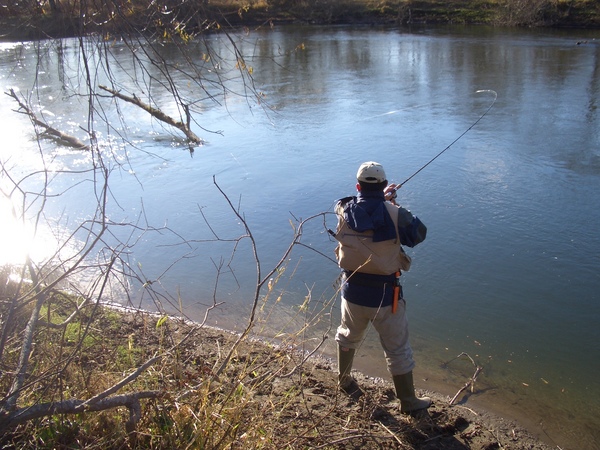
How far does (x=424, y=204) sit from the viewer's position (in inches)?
289

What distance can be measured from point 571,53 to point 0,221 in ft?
50.5

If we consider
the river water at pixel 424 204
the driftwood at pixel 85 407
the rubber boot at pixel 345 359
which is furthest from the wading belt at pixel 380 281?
the driftwood at pixel 85 407

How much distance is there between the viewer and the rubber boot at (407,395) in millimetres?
3865

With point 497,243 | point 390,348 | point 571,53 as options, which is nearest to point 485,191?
point 497,243

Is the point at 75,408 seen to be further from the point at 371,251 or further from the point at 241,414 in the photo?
the point at 371,251

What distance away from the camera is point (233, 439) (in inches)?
110

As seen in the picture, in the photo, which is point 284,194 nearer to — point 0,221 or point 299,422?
point 0,221

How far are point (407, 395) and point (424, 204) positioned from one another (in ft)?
12.4


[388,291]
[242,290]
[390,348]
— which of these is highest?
[388,291]

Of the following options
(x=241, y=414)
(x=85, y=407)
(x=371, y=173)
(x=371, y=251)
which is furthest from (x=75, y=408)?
(x=371, y=173)

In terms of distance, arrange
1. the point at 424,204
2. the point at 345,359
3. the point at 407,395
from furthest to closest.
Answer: the point at 424,204 → the point at 345,359 → the point at 407,395

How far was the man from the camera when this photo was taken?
3641 millimetres

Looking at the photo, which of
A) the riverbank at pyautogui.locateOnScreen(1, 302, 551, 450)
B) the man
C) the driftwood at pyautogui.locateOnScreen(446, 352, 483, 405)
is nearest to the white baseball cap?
the man

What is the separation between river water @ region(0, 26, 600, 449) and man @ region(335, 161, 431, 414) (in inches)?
13.5
